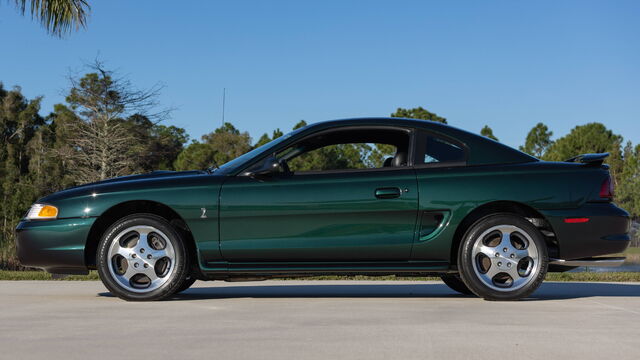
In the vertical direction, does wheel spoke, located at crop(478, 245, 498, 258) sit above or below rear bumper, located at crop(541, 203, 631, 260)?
below

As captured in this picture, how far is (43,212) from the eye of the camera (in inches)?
245

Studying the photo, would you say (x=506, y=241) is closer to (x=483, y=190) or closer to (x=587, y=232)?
(x=483, y=190)

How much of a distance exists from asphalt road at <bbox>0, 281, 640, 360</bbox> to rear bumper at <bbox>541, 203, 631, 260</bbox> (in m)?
0.44

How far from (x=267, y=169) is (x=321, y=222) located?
61 cm

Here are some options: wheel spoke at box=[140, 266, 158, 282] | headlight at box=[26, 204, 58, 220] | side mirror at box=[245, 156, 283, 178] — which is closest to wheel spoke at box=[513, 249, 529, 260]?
side mirror at box=[245, 156, 283, 178]

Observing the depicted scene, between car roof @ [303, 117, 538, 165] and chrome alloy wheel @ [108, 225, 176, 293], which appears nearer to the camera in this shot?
chrome alloy wheel @ [108, 225, 176, 293]

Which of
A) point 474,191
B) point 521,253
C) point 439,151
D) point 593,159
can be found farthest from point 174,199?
point 593,159

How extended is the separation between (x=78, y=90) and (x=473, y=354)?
79.7ft

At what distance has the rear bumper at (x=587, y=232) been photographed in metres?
6.09

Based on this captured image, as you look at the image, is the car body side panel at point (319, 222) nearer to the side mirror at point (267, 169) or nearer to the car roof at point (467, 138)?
the side mirror at point (267, 169)

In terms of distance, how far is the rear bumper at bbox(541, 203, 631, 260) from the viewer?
240 inches

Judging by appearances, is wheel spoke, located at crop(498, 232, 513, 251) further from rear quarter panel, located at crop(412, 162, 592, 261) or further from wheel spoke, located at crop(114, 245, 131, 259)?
wheel spoke, located at crop(114, 245, 131, 259)

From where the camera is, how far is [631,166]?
68812 millimetres

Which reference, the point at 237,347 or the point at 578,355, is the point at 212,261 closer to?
the point at 237,347
